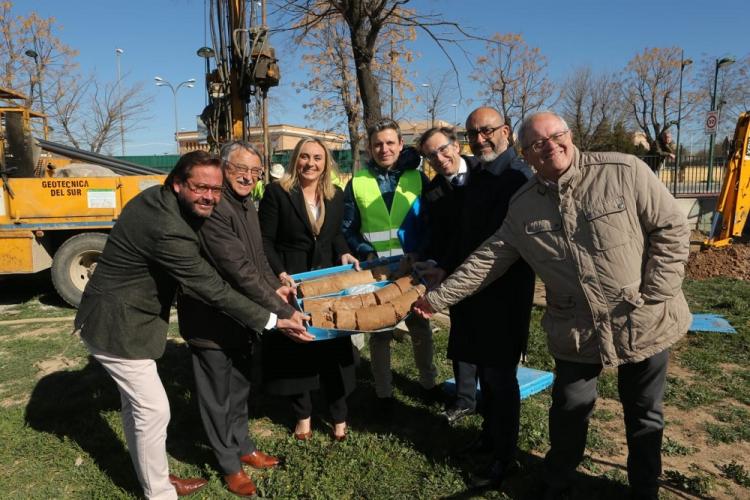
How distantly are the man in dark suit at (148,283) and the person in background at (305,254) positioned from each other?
32.3 inches

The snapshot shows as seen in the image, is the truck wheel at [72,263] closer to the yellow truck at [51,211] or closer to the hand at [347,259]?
the yellow truck at [51,211]

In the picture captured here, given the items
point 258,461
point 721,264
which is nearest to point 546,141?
point 258,461

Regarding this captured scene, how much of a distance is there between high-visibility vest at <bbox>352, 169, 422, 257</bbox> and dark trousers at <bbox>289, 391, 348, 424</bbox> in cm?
106

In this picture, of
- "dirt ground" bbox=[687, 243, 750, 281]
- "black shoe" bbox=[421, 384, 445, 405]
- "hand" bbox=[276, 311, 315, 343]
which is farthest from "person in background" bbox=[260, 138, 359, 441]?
"dirt ground" bbox=[687, 243, 750, 281]

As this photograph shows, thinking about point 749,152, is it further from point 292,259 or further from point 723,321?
point 292,259

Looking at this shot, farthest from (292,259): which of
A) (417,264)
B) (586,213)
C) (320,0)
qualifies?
(320,0)

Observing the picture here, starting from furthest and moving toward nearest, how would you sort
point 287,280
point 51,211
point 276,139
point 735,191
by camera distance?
point 276,139 → point 735,191 → point 51,211 → point 287,280

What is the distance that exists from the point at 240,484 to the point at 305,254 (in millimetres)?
1459

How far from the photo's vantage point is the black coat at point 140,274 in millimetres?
2598

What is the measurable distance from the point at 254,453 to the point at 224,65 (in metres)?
6.81

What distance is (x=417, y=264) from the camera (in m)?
3.43

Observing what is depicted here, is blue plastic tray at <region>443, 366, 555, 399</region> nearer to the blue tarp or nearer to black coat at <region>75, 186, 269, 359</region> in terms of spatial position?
the blue tarp

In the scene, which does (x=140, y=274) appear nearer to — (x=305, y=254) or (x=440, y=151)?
(x=305, y=254)

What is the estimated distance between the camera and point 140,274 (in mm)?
2670
